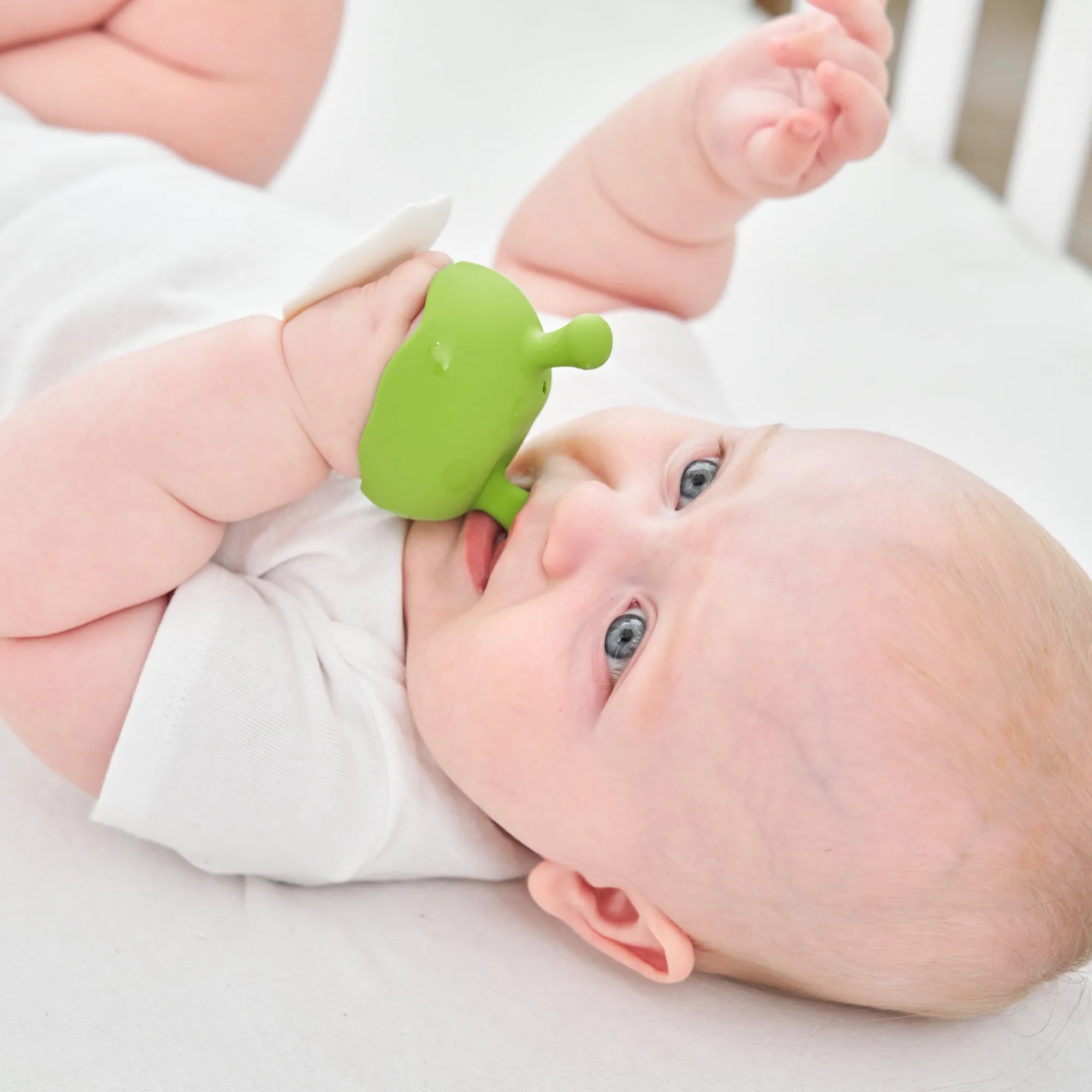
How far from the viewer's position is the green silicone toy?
0.68 m

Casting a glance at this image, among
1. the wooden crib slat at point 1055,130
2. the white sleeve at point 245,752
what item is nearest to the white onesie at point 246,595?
the white sleeve at point 245,752

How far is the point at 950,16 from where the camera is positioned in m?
1.31

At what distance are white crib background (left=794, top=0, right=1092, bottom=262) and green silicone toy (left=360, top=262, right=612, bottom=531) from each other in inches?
29.8

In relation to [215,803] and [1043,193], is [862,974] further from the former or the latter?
[1043,193]

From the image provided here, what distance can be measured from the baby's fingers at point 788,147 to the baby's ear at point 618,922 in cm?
52

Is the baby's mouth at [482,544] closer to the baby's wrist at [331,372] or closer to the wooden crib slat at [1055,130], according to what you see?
the baby's wrist at [331,372]

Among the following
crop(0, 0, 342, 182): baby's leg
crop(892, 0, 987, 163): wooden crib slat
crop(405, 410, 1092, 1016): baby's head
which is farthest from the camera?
crop(892, 0, 987, 163): wooden crib slat

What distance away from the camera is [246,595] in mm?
806

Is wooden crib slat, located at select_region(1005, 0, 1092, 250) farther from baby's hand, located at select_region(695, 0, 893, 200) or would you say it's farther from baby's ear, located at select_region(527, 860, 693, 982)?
baby's ear, located at select_region(527, 860, 693, 982)

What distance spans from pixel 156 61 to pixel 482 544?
2.10 ft

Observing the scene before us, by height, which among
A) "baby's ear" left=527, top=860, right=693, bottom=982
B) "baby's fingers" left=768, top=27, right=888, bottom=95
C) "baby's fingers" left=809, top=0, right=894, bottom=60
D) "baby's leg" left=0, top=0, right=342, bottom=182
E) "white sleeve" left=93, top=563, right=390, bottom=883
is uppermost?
"baby's fingers" left=809, top=0, right=894, bottom=60

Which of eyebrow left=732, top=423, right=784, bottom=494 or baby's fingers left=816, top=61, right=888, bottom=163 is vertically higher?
baby's fingers left=816, top=61, right=888, bottom=163

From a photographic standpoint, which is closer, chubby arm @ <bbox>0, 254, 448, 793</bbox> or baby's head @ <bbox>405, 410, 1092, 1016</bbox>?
baby's head @ <bbox>405, 410, 1092, 1016</bbox>

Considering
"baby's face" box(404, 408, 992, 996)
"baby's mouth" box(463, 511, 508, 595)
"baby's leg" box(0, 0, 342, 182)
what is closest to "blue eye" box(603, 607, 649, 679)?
"baby's face" box(404, 408, 992, 996)
